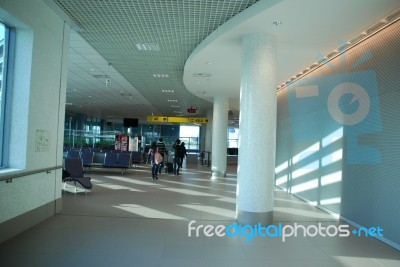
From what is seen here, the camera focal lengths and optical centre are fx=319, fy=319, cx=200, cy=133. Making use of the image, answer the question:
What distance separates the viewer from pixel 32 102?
5.27m

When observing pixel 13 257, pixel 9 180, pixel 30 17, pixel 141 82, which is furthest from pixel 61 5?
pixel 141 82

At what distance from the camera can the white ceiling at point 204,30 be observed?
489 cm

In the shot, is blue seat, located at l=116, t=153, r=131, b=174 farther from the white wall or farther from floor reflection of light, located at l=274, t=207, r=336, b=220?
floor reflection of light, located at l=274, t=207, r=336, b=220

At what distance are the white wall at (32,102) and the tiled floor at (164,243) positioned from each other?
593mm

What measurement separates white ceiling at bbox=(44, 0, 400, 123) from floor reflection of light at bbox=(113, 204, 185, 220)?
3.64 m

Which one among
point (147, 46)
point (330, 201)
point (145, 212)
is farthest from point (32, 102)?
point (330, 201)

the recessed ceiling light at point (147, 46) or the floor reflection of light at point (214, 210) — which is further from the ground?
the recessed ceiling light at point (147, 46)

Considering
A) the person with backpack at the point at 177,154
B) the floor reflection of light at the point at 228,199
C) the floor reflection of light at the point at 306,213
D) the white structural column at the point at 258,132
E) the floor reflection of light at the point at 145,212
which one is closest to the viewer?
the white structural column at the point at 258,132

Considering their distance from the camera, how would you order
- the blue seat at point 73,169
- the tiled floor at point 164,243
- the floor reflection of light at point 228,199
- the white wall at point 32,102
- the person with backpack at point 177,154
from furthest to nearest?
the person with backpack at point 177,154 → the blue seat at point 73,169 → the floor reflection of light at point 228,199 → the white wall at point 32,102 → the tiled floor at point 164,243

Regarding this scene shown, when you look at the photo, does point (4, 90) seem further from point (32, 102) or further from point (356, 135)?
point (356, 135)

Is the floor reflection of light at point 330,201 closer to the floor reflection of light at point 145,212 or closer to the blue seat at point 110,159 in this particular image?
the floor reflection of light at point 145,212

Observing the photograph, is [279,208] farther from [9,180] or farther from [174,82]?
[174,82]

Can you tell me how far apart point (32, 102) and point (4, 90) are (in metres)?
0.44

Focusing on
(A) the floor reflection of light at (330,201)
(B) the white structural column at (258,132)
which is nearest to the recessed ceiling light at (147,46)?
(B) the white structural column at (258,132)
